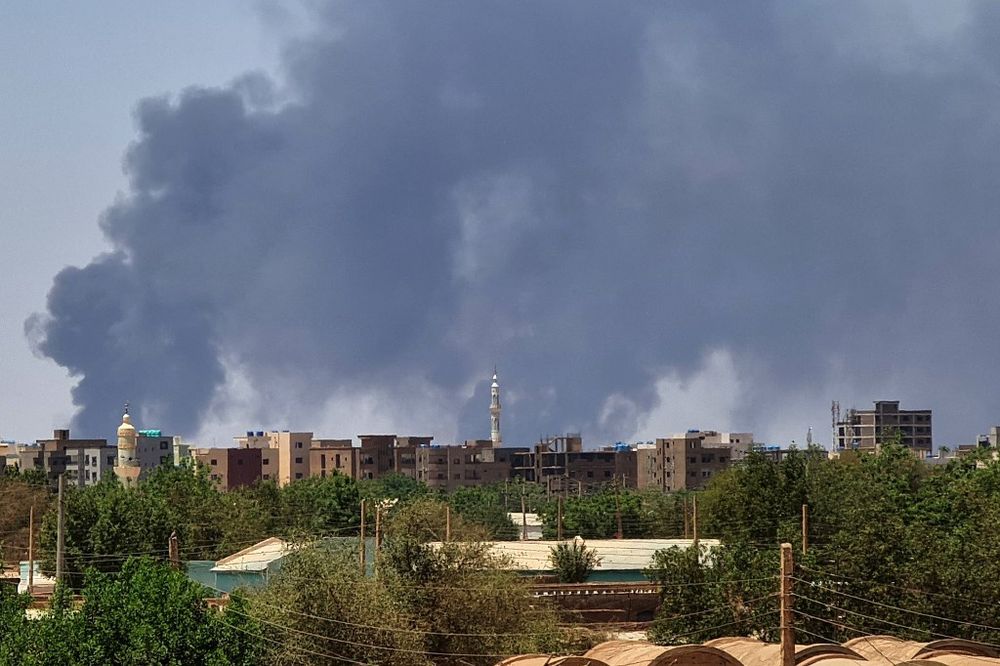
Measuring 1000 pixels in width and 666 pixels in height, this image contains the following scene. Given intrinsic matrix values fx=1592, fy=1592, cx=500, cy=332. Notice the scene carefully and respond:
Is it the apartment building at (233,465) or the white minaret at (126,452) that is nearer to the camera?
the white minaret at (126,452)

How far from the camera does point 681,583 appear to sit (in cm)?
5609

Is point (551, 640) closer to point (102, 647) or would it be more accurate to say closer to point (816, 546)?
point (102, 647)

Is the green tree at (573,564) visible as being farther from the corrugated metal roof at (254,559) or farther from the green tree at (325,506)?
the green tree at (325,506)

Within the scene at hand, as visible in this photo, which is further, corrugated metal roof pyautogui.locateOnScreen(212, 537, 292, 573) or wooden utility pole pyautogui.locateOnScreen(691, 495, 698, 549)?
corrugated metal roof pyautogui.locateOnScreen(212, 537, 292, 573)

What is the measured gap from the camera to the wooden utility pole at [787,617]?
105 ft

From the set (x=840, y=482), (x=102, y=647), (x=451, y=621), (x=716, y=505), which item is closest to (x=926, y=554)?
(x=451, y=621)

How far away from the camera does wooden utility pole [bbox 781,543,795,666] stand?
31.9 m

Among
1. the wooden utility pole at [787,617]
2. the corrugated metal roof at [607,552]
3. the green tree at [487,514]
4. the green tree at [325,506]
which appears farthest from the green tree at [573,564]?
the wooden utility pole at [787,617]

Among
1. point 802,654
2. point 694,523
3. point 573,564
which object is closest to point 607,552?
point 573,564

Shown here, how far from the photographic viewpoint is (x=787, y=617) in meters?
32.3

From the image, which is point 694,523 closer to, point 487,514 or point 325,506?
point 325,506

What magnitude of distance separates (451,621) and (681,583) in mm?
10143

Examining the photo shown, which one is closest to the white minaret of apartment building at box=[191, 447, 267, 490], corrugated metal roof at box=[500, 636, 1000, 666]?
corrugated metal roof at box=[500, 636, 1000, 666]

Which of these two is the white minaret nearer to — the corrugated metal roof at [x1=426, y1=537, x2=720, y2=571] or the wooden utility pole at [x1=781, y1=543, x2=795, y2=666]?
the corrugated metal roof at [x1=426, y1=537, x2=720, y2=571]
